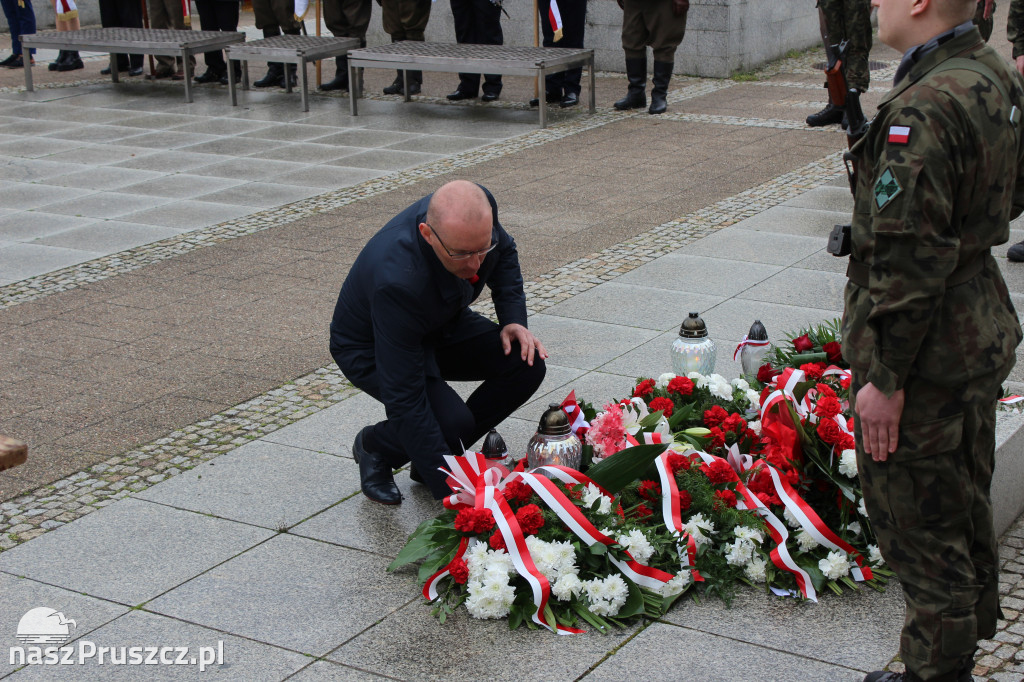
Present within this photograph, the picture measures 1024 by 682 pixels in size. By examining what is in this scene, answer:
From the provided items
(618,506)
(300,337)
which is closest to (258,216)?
(300,337)

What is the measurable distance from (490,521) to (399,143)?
8103 millimetres

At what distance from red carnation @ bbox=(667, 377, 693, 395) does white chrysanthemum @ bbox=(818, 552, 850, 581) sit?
926 mm

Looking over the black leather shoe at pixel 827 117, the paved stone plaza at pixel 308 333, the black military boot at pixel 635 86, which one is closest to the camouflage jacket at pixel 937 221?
the paved stone plaza at pixel 308 333

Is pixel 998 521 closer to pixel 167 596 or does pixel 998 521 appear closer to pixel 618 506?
pixel 618 506

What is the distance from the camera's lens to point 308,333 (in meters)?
6.22

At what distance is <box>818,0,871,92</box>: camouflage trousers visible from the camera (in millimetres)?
10758

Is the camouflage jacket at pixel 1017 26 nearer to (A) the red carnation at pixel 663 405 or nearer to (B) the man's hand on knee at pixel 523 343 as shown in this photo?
(A) the red carnation at pixel 663 405

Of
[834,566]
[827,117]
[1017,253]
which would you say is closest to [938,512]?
[834,566]

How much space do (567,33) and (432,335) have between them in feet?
30.2

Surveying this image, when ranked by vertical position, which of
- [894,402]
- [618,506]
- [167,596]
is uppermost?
[894,402]

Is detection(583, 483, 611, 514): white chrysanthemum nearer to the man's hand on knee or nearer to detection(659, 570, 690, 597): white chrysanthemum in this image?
detection(659, 570, 690, 597): white chrysanthemum

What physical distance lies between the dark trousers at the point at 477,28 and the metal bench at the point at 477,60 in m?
0.63

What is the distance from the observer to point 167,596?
12.0 ft

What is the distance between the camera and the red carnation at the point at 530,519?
3.54 m
